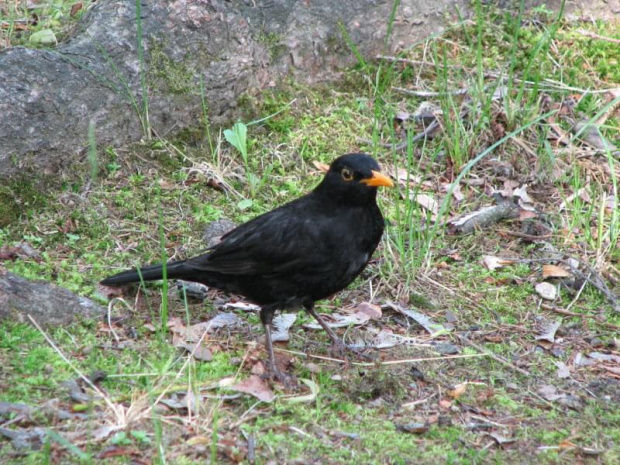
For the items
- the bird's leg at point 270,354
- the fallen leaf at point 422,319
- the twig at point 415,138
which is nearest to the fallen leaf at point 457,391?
the fallen leaf at point 422,319

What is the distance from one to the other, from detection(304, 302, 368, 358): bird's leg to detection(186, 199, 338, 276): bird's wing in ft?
1.11

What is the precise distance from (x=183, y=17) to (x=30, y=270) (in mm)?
2309

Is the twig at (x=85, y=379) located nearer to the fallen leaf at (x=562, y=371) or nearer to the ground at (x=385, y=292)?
the ground at (x=385, y=292)

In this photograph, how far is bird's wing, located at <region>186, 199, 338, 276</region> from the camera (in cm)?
438

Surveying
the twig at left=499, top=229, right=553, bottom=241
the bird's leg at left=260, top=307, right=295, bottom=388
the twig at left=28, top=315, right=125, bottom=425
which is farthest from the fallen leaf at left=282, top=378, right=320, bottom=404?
the twig at left=499, top=229, right=553, bottom=241

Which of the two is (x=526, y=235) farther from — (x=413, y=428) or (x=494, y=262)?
(x=413, y=428)

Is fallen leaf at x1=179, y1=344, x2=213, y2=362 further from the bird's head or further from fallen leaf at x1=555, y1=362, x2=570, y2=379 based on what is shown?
fallen leaf at x1=555, y1=362, x2=570, y2=379

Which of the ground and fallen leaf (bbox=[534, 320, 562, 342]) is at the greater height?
the ground

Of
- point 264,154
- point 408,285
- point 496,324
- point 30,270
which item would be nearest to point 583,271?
point 496,324

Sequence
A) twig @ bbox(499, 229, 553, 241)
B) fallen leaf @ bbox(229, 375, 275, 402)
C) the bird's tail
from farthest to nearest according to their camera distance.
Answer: twig @ bbox(499, 229, 553, 241) < the bird's tail < fallen leaf @ bbox(229, 375, 275, 402)

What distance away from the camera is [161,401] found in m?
3.65

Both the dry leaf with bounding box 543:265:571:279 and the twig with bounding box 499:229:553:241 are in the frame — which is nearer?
the dry leaf with bounding box 543:265:571:279

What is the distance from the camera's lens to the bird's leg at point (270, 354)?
13.5 ft

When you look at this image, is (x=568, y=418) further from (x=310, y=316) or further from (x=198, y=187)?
(x=198, y=187)
